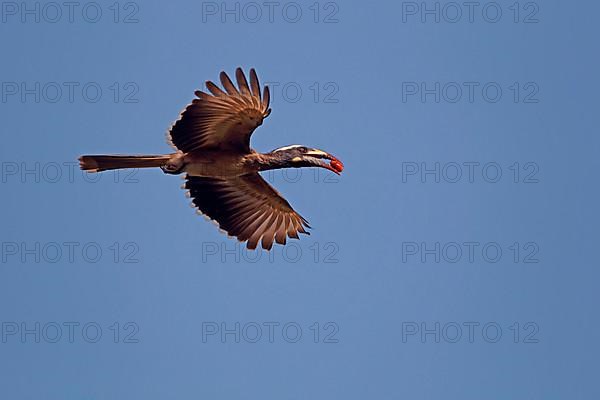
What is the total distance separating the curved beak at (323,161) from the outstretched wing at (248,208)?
1061 mm

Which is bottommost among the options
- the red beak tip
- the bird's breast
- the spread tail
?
the spread tail

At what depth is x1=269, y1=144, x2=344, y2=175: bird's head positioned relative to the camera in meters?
17.5

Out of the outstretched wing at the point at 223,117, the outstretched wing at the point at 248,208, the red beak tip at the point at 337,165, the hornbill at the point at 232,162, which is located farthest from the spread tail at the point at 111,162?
the red beak tip at the point at 337,165

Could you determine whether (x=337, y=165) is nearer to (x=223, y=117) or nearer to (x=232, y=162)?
(x=232, y=162)

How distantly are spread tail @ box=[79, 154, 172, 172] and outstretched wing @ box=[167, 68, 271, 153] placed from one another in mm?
464

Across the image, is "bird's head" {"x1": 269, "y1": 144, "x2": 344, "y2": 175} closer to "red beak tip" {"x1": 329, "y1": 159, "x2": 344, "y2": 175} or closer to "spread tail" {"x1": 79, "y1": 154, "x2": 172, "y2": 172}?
"red beak tip" {"x1": 329, "y1": 159, "x2": 344, "y2": 175}

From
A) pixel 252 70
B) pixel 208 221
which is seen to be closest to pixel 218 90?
pixel 252 70

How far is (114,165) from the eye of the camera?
1678 cm

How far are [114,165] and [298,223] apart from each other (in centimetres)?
326

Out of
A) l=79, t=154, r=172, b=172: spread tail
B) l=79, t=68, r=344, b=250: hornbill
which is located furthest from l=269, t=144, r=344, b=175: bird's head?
l=79, t=154, r=172, b=172: spread tail

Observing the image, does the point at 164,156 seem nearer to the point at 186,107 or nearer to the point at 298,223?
the point at 186,107

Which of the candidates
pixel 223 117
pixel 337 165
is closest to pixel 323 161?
pixel 337 165

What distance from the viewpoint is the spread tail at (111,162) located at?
1672 cm

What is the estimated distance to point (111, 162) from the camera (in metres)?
16.8
